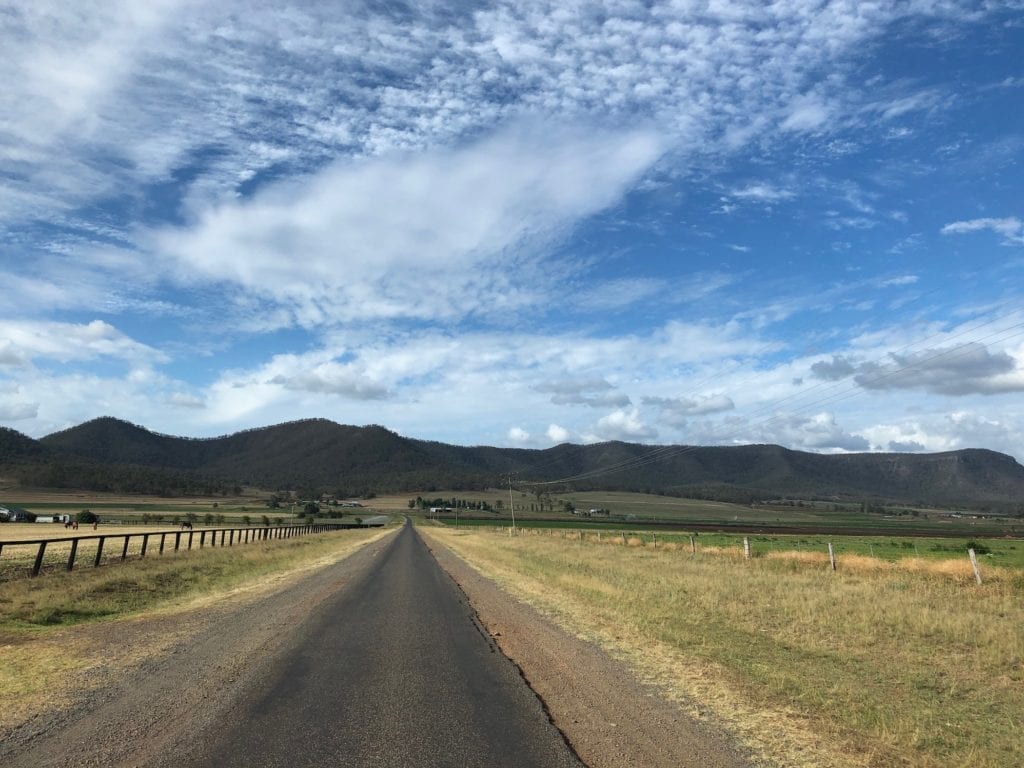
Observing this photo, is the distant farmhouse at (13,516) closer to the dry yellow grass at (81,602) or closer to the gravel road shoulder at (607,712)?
the dry yellow grass at (81,602)

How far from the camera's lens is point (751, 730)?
7125 mm

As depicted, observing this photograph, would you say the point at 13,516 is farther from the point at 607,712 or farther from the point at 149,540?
the point at 607,712

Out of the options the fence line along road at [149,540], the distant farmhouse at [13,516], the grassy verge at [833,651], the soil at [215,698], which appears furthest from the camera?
the distant farmhouse at [13,516]

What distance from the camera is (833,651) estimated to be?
11844mm

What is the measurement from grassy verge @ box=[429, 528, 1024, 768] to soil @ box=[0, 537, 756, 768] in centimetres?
72

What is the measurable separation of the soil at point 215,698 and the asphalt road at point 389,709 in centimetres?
31

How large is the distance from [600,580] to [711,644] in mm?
11011

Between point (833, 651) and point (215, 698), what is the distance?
34.2 feet

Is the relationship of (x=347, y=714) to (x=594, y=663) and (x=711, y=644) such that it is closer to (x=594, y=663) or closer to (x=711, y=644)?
(x=594, y=663)

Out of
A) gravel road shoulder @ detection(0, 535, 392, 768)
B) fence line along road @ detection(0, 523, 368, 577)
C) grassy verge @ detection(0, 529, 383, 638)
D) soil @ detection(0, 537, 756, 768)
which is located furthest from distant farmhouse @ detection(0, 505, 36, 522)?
soil @ detection(0, 537, 756, 768)

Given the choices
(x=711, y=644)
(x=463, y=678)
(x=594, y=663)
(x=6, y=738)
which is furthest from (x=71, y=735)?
(x=711, y=644)

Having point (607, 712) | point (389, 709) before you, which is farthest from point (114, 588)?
point (607, 712)

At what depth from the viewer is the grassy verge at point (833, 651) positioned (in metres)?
7.11

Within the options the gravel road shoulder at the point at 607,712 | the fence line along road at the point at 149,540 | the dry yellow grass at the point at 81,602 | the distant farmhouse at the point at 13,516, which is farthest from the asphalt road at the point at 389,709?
the distant farmhouse at the point at 13,516
